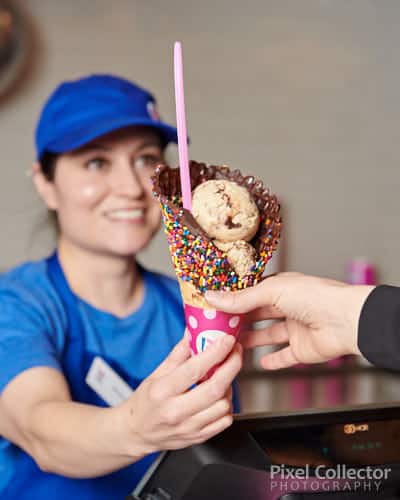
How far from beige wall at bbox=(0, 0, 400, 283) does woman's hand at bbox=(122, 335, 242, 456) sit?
1.78 m

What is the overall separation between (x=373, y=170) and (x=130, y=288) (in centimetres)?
174

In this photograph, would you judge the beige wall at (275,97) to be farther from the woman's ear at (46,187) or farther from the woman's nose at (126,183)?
the woman's nose at (126,183)

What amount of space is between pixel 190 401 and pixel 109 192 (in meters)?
0.68

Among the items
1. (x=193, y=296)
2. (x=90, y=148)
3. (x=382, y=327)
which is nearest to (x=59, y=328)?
(x=90, y=148)

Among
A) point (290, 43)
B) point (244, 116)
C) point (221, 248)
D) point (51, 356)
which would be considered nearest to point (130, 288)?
point (51, 356)

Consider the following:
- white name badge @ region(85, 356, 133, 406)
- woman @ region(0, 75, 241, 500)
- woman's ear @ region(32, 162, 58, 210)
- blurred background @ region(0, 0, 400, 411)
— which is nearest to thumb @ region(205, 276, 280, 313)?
woman @ region(0, 75, 241, 500)

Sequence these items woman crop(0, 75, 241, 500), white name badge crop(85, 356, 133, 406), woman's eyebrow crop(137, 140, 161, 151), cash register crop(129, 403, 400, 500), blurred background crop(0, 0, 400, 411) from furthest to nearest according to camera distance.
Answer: blurred background crop(0, 0, 400, 411) → woman's eyebrow crop(137, 140, 161, 151) → white name badge crop(85, 356, 133, 406) → woman crop(0, 75, 241, 500) → cash register crop(129, 403, 400, 500)

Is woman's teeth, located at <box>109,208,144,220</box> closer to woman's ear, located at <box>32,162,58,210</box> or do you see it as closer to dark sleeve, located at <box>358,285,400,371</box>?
woman's ear, located at <box>32,162,58,210</box>

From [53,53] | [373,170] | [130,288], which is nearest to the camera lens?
[130,288]

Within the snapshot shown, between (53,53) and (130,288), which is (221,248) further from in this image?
(53,53)

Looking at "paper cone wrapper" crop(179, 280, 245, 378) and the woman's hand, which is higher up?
"paper cone wrapper" crop(179, 280, 245, 378)

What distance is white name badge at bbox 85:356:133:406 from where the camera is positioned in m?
1.30

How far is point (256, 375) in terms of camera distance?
8.62 feet

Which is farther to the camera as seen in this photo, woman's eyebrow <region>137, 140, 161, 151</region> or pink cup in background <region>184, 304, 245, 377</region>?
woman's eyebrow <region>137, 140, 161, 151</region>
